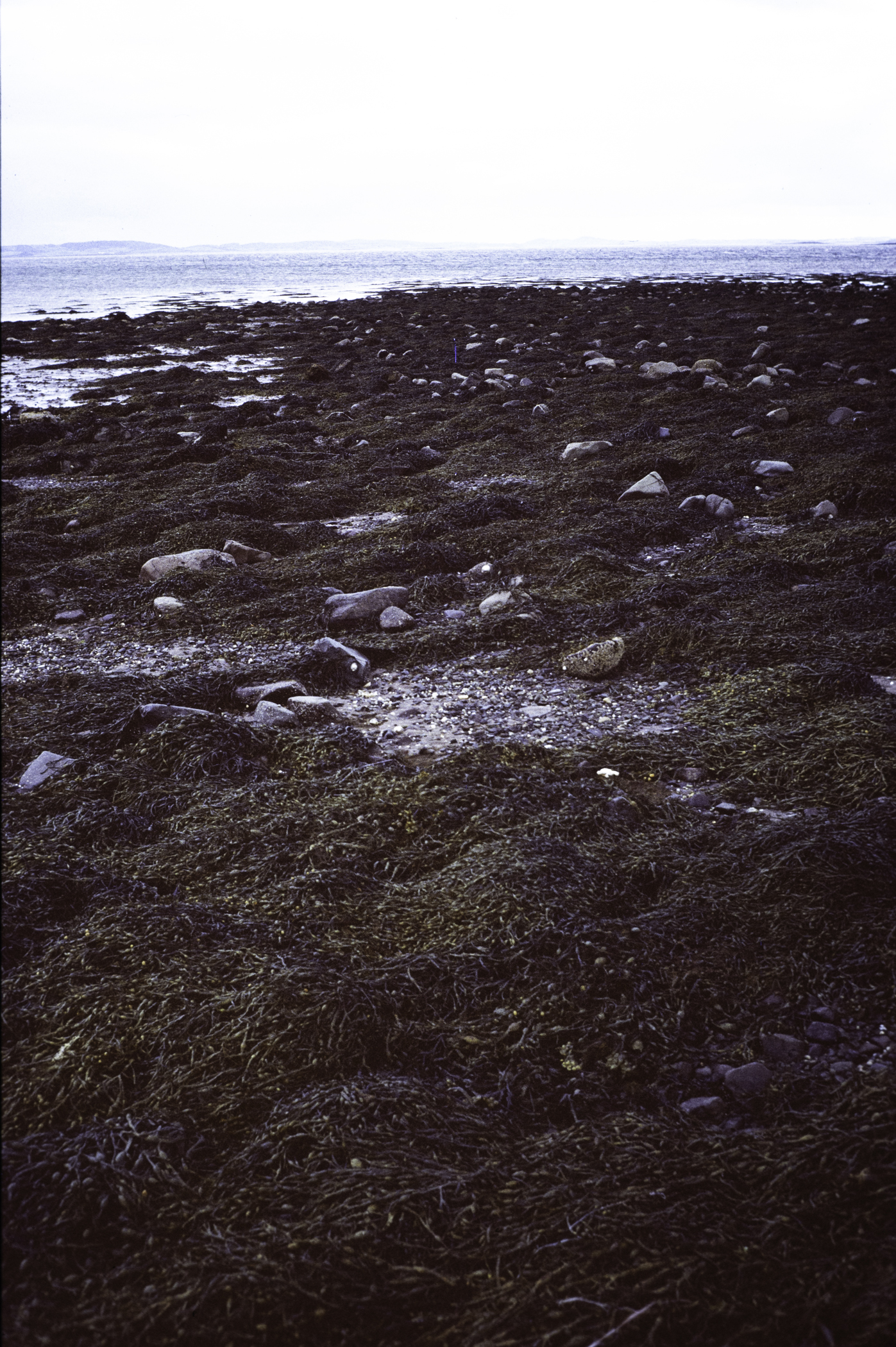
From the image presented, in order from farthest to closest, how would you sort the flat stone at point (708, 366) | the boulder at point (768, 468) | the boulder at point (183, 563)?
the flat stone at point (708, 366)
the boulder at point (768, 468)
the boulder at point (183, 563)

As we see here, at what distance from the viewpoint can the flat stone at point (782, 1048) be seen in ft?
6.86

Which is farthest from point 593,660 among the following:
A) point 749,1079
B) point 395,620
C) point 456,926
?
point 749,1079

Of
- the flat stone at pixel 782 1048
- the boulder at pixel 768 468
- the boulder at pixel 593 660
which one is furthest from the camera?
the boulder at pixel 768 468

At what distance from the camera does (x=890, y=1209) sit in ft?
5.41

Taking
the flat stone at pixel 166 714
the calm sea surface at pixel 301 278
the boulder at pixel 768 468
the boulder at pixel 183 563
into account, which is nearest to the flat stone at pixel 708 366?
the boulder at pixel 768 468

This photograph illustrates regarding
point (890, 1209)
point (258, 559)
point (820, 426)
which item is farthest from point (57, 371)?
point (890, 1209)

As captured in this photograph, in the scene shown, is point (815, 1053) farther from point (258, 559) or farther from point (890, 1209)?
point (258, 559)

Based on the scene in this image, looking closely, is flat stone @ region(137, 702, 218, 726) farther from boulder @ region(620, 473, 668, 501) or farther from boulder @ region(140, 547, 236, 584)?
boulder @ region(620, 473, 668, 501)

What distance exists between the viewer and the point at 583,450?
28.9 ft

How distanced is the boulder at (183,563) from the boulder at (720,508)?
4.01m

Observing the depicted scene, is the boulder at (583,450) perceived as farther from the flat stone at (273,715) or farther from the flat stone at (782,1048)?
the flat stone at (782,1048)

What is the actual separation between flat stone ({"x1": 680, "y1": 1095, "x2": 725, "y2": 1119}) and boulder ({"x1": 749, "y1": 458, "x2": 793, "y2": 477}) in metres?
6.83

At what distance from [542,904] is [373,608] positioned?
2.88 m

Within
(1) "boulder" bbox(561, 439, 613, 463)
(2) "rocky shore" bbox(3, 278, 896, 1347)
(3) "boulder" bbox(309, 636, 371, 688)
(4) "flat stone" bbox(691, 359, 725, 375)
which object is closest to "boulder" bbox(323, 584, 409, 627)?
(2) "rocky shore" bbox(3, 278, 896, 1347)
